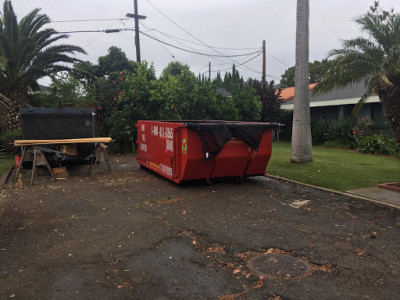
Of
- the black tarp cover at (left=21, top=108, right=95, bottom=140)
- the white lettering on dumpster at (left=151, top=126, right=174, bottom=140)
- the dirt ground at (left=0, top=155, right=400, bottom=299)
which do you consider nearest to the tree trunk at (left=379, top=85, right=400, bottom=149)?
the dirt ground at (left=0, top=155, right=400, bottom=299)

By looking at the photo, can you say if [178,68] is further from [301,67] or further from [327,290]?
[327,290]

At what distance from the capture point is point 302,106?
11898 mm

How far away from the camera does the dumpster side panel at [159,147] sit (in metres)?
8.28

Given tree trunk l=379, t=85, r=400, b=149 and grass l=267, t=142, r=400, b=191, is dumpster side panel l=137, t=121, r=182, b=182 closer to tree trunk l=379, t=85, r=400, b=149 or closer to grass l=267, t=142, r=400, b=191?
grass l=267, t=142, r=400, b=191

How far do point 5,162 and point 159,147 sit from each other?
24.4 ft

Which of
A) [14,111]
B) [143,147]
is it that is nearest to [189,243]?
[143,147]

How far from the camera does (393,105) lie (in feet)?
27.3

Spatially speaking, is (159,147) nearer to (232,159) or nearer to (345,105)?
(232,159)

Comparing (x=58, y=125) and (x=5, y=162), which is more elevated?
(x=58, y=125)

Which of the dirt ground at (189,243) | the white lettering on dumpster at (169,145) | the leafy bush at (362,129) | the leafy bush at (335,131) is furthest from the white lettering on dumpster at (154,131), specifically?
the leafy bush at (335,131)

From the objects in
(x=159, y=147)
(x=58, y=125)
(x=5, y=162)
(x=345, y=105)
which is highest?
(x=345, y=105)

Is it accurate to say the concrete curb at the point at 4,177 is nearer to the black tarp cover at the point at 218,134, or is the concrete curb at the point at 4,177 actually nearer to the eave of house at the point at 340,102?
the black tarp cover at the point at 218,134

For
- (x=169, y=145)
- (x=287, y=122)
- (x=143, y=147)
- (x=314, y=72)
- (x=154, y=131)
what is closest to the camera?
(x=169, y=145)

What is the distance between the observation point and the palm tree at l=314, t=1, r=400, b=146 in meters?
8.12
